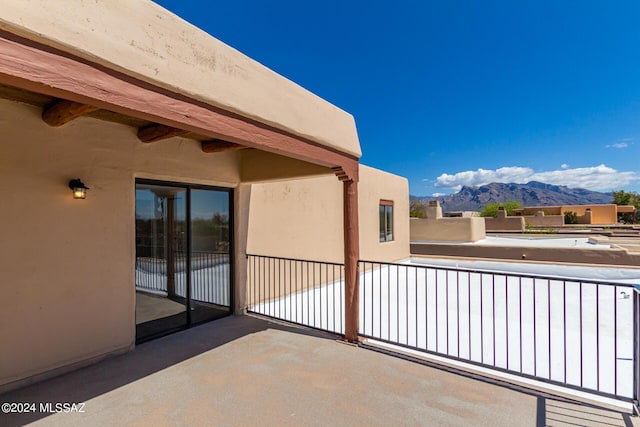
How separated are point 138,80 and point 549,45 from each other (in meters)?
20.7

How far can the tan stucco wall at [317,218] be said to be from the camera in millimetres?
5582

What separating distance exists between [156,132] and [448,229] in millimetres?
15873

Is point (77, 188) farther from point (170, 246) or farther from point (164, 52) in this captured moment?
point (164, 52)

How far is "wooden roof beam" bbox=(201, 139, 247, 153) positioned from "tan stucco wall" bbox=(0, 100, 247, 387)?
650mm

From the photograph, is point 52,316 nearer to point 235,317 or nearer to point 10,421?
point 10,421

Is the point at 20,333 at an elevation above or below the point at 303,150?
below

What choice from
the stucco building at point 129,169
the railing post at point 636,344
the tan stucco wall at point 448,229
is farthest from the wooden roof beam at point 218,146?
the tan stucco wall at point 448,229

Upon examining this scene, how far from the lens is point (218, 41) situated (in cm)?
255

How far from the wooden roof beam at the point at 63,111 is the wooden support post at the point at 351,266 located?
9.09 ft

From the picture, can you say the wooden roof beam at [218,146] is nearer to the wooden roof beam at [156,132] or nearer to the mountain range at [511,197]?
the wooden roof beam at [156,132]

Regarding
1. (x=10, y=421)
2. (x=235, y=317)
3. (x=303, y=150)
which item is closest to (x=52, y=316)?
(x=10, y=421)

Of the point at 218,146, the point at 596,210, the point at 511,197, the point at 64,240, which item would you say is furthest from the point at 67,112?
the point at 511,197

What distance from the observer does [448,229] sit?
16.4 metres

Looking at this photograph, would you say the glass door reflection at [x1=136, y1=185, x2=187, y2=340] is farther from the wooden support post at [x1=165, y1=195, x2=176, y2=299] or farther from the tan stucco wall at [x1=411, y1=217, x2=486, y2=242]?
the tan stucco wall at [x1=411, y1=217, x2=486, y2=242]
